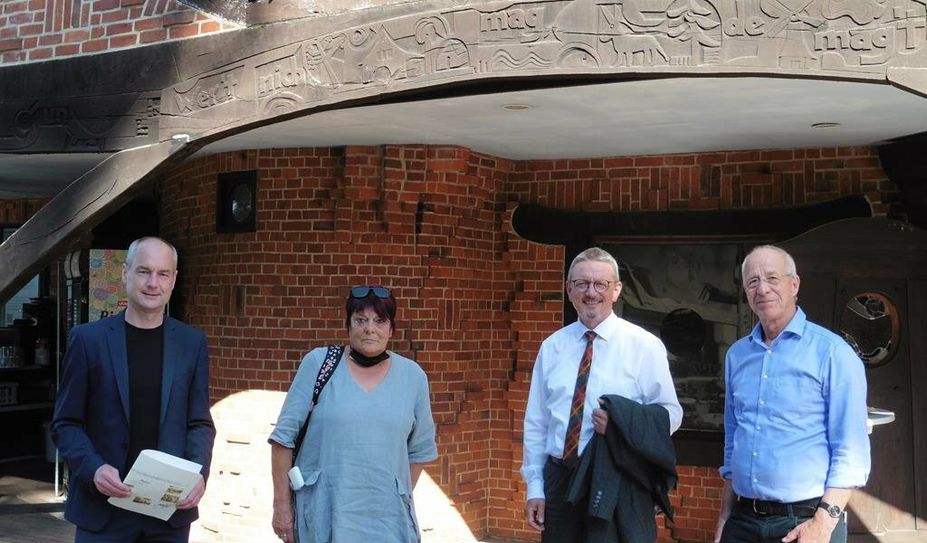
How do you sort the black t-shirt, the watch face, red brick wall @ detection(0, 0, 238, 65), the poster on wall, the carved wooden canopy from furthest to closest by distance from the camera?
Result: the poster on wall < the watch face < red brick wall @ detection(0, 0, 238, 65) < the carved wooden canopy < the black t-shirt

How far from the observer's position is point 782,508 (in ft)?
11.8

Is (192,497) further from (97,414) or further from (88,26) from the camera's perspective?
(88,26)

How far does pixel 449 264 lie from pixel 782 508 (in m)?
4.07

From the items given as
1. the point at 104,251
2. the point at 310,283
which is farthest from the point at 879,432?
the point at 104,251

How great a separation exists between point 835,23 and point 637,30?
0.90 meters

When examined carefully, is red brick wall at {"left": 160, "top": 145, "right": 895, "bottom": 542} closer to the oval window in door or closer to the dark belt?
the oval window in door

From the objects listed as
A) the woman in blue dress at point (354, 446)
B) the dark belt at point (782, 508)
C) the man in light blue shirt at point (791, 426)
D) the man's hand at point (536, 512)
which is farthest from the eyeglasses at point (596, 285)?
the dark belt at point (782, 508)

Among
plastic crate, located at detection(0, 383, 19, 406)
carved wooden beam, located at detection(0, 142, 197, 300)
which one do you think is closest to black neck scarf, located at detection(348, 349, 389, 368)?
carved wooden beam, located at detection(0, 142, 197, 300)

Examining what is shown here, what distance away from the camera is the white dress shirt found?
3.88 meters

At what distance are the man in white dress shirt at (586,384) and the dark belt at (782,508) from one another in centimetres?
41

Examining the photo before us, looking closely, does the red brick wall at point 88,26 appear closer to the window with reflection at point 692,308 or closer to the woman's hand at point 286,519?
the woman's hand at point 286,519

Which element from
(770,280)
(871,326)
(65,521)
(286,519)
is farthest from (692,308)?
(65,521)

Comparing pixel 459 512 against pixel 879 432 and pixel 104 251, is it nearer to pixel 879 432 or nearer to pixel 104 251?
pixel 879 432

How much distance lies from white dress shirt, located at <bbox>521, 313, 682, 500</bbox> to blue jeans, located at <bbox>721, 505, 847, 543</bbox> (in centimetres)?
42
